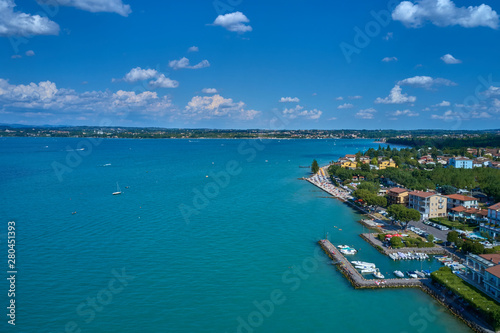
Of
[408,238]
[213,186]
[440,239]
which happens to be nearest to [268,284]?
[408,238]

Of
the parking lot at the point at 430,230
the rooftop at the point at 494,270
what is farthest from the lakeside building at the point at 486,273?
the parking lot at the point at 430,230

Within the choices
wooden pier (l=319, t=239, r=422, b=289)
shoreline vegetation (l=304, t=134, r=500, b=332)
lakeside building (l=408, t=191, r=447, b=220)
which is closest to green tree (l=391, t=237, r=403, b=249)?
shoreline vegetation (l=304, t=134, r=500, b=332)

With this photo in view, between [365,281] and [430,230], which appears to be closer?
[365,281]

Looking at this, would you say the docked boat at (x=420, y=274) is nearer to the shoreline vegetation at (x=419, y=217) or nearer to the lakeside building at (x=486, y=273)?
the shoreline vegetation at (x=419, y=217)

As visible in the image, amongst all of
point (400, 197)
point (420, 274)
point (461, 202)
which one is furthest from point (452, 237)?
point (400, 197)

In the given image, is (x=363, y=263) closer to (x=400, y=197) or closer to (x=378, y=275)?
(x=378, y=275)
